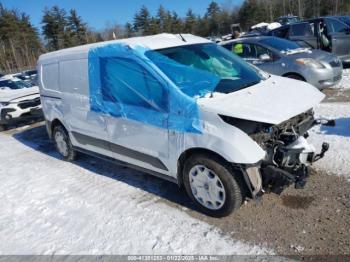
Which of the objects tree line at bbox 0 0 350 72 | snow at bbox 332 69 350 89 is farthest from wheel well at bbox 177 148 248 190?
tree line at bbox 0 0 350 72

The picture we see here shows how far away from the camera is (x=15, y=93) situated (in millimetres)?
10320

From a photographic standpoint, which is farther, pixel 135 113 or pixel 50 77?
pixel 50 77

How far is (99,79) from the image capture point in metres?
4.90

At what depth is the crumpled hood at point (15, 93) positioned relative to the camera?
395 inches

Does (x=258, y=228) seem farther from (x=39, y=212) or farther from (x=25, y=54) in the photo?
(x=25, y=54)

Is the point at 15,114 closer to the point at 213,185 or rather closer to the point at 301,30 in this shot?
the point at 213,185

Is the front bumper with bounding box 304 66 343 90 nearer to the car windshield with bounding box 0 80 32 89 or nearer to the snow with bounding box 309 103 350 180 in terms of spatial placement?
the snow with bounding box 309 103 350 180

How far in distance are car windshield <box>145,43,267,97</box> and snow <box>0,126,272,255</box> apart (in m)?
1.48

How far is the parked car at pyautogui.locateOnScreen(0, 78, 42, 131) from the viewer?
9688 millimetres

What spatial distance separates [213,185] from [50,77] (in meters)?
3.86

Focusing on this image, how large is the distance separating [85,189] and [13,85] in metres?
7.67

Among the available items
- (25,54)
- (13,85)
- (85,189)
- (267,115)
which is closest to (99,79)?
(85,189)

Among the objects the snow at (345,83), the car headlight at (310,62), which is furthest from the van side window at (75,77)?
the snow at (345,83)

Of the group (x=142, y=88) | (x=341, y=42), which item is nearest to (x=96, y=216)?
(x=142, y=88)
